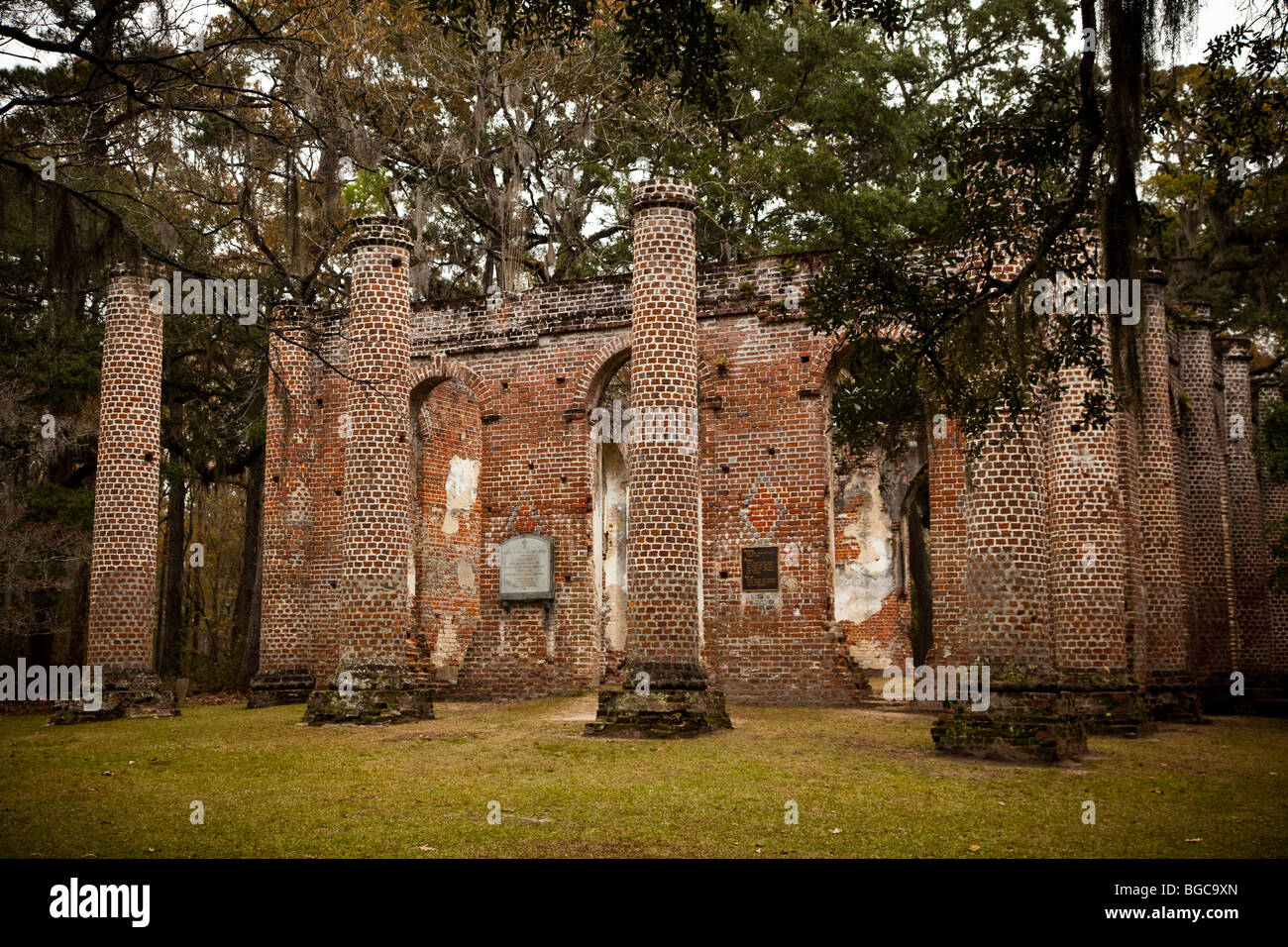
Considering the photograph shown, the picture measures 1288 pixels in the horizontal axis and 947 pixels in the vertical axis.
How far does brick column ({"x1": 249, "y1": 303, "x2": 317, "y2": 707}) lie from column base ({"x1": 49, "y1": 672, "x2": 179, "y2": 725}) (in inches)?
94.7

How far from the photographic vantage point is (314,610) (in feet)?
69.6

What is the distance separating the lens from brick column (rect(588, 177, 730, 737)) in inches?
551

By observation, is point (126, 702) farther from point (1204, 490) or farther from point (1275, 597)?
point (1275, 597)

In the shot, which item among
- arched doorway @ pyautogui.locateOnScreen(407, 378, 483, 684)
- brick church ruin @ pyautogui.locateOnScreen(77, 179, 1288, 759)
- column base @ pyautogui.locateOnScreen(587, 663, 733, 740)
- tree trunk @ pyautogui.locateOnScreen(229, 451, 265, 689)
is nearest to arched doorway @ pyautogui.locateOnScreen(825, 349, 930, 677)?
brick church ruin @ pyautogui.locateOnScreen(77, 179, 1288, 759)

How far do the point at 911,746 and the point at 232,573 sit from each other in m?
28.7

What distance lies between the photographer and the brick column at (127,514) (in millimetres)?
17484

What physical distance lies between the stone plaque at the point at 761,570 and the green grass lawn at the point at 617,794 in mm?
3330

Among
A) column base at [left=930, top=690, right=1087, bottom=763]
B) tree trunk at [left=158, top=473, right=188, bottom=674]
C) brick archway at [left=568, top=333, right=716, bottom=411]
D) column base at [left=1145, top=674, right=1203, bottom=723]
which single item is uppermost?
brick archway at [left=568, top=333, right=716, bottom=411]

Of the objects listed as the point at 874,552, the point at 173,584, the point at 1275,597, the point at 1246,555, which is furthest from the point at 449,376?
the point at 1275,597

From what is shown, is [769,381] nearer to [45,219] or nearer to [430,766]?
[430,766]

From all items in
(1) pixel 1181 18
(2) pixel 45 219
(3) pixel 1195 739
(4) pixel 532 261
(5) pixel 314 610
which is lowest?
(3) pixel 1195 739

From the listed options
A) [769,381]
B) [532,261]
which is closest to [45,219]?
[769,381]

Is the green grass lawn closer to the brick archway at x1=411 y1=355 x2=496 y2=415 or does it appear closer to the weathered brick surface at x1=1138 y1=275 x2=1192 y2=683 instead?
the weathered brick surface at x1=1138 y1=275 x2=1192 y2=683

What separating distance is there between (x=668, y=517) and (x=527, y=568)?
216 inches
